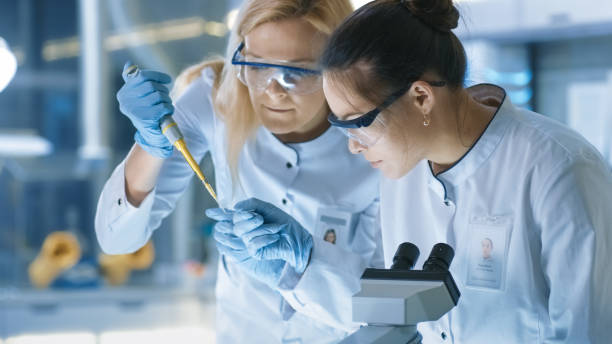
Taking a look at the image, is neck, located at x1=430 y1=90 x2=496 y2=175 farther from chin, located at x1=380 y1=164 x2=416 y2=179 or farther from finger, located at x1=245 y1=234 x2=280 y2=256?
finger, located at x1=245 y1=234 x2=280 y2=256

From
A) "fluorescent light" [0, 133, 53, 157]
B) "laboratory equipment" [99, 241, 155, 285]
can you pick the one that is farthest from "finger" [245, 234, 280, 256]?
"fluorescent light" [0, 133, 53, 157]

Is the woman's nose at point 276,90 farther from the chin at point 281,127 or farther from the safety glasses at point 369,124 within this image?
the safety glasses at point 369,124

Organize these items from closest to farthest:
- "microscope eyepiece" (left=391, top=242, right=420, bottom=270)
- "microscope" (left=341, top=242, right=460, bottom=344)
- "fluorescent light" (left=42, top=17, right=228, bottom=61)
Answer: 1. "microscope" (left=341, top=242, right=460, bottom=344)
2. "microscope eyepiece" (left=391, top=242, right=420, bottom=270)
3. "fluorescent light" (left=42, top=17, right=228, bottom=61)

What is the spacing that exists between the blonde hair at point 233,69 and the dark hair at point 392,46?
0.80 feet

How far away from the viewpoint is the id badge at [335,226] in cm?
164

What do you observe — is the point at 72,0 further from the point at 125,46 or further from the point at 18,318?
the point at 18,318

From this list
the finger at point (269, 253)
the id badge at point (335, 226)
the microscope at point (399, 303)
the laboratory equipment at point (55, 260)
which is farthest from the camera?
the laboratory equipment at point (55, 260)

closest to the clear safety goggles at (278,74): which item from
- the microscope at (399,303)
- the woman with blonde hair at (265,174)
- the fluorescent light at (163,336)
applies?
the woman with blonde hair at (265,174)

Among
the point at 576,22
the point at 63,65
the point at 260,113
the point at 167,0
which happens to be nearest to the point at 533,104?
the point at 576,22

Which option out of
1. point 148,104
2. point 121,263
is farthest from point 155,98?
point 121,263

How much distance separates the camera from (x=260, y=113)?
1603mm

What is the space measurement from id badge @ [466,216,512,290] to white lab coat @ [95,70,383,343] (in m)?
0.33

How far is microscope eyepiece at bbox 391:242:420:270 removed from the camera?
106 centimetres

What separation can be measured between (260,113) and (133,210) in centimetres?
38
